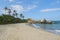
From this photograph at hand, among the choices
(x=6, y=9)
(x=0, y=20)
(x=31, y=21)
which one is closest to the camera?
(x=0, y=20)

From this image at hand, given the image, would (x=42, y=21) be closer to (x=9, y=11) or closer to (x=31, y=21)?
(x=31, y=21)

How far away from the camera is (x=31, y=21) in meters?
62.0

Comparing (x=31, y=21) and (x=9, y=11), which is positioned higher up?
(x=9, y=11)

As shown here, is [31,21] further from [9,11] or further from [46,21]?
[9,11]

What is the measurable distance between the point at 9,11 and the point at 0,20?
20.1 metres

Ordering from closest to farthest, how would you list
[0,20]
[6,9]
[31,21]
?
[0,20], [6,9], [31,21]

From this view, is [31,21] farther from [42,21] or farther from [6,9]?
[6,9]

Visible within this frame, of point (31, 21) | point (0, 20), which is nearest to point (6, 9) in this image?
point (31, 21)

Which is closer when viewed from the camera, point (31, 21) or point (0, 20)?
point (0, 20)

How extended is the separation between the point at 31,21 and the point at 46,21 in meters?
6.33

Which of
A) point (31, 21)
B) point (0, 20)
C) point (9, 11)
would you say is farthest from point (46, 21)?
point (0, 20)

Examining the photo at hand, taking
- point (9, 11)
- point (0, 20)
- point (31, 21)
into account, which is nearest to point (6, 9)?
point (9, 11)

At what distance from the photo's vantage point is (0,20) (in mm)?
37312

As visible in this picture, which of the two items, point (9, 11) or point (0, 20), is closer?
point (0, 20)
